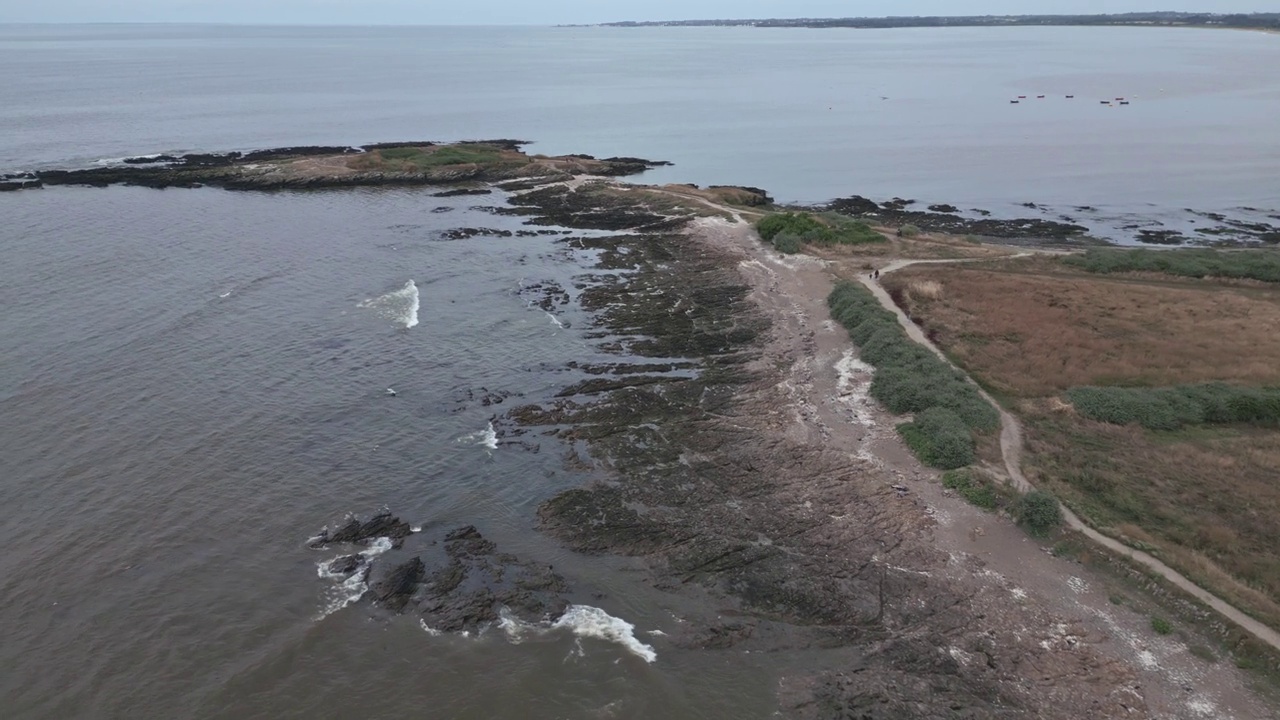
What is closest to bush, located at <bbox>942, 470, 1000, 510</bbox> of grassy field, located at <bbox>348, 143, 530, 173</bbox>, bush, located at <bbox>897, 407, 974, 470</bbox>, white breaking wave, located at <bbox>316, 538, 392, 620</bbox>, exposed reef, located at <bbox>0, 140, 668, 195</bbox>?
bush, located at <bbox>897, 407, 974, 470</bbox>

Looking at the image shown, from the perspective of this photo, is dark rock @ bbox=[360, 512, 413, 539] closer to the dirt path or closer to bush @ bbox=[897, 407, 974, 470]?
bush @ bbox=[897, 407, 974, 470]

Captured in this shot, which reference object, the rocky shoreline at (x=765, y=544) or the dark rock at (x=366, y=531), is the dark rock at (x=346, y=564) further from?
the dark rock at (x=366, y=531)

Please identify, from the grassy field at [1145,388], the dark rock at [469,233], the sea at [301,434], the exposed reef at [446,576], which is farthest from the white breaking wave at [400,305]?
the grassy field at [1145,388]

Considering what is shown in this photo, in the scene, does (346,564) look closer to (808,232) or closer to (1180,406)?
(1180,406)

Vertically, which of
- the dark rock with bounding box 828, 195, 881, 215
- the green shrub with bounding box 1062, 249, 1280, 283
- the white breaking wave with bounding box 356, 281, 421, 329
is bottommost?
the white breaking wave with bounding box 356, 281, 421, 329

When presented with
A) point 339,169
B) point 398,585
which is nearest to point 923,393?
point 398,585

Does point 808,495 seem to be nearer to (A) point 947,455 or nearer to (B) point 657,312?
(A) point 947,455
